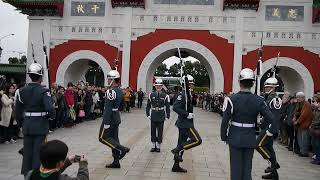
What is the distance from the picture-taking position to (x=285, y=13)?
86.6 feet

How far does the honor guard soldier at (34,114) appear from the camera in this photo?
6.47 meters

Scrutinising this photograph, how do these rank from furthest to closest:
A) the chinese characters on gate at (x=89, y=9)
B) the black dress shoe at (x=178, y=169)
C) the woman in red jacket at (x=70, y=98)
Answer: the chinese characters on gate at (x=89, y=9)
the woman in red jacket at (x=70, y=98)
the black dress shoe at (x=178, y=169)

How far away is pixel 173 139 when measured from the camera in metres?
13.7

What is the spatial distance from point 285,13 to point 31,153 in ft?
74.5

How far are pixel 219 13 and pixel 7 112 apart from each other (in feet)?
59.3

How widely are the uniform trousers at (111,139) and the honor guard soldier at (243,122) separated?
2981 millimetres

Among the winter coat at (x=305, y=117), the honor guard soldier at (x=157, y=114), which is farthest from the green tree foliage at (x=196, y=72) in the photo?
the honor guard soldier at (x=157, y=114)

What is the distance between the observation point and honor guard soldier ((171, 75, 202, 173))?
28.0 feet

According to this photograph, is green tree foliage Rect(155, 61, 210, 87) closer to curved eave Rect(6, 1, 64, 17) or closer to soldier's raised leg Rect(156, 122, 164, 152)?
curved eave Rect(6, 1, 64, 17)

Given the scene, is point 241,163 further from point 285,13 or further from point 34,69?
point 285,13

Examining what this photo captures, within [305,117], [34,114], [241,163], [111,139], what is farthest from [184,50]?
[241,163]

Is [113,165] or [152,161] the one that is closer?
[113,165]

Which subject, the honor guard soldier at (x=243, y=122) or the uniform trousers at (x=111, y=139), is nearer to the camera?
the honor guard soldier at (x=243, y=122)

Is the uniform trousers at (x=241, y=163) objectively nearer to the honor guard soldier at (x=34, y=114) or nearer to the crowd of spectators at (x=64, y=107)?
the honor guard soldier at (x=34, y=114)
